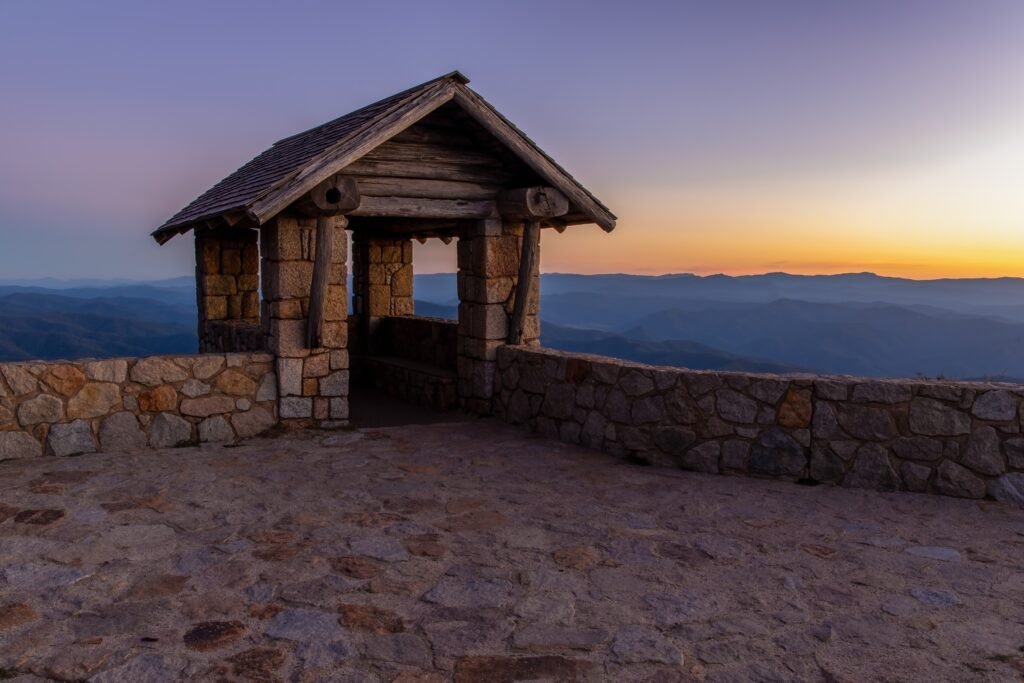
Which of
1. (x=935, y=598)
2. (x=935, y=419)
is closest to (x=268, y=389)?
(x=935, y=419)

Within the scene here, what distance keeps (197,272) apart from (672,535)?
1030cm

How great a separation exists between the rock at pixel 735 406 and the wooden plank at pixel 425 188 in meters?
4.11

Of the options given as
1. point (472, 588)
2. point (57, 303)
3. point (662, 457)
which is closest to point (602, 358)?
point (662, 457)

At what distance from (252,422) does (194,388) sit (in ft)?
2.39

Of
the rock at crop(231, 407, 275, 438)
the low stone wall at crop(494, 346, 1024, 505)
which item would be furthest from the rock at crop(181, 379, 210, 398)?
the low stone wall at crop(494, 346, 1024, 505)

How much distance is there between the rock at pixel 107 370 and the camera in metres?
7.29

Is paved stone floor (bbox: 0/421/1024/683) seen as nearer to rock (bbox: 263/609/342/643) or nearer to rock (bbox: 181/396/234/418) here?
rock (bbox: 263/609/342/643)

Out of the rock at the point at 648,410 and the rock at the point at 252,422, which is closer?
the rock at the point at 648,410

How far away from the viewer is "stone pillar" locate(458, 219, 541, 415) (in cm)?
938

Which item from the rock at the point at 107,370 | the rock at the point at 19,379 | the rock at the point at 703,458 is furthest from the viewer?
the rock at the point at 107,370

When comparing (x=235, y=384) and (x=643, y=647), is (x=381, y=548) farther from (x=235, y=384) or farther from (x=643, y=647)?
(x=235, y=384)

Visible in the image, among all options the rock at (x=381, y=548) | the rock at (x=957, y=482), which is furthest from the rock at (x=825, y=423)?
the rock at (x=381, y=548)

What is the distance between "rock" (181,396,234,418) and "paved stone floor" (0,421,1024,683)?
1.00 metres

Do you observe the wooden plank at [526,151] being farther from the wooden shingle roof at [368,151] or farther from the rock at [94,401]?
Answer: the rock at [94,401]
